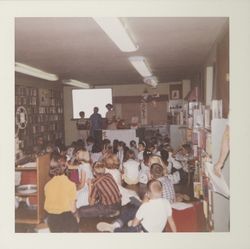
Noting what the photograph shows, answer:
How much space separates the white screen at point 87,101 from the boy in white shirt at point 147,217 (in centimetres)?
102

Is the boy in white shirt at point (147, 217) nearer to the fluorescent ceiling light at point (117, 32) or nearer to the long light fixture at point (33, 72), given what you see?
the fluorescent ceiling light at point (117, 32)

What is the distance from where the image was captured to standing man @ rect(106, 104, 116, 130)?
3.80 meters

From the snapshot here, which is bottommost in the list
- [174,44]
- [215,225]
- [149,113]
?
[215,225]

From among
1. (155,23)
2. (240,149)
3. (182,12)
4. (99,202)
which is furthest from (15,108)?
(240,149)

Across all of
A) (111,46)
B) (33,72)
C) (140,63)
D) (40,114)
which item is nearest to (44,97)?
(40,114)

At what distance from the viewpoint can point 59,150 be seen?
3.90 meters

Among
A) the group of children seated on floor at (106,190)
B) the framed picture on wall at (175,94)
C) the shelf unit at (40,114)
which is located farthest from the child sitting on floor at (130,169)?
the framed picture on wall at (175,94)

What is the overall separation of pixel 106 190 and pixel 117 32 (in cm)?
153

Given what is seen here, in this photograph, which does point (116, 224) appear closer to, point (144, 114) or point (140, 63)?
point (144, 114)

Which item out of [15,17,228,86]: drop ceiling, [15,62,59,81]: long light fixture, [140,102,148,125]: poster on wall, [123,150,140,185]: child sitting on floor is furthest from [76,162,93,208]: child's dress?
[15,62,59,81]: long light fixture

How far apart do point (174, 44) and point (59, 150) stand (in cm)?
179

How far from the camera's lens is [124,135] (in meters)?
4.15

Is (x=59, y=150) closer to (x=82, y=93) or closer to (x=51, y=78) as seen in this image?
(x=82, y=93)

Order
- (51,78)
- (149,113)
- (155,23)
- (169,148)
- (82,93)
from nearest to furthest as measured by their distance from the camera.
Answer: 1. (155,23)
2. (82,93)
3. (169,148)
4. (149,113)
5. (51,78)
